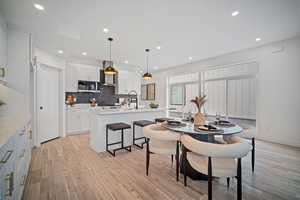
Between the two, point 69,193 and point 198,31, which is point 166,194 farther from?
point 198,31

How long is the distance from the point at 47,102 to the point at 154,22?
147 inches

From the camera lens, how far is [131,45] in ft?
12.7

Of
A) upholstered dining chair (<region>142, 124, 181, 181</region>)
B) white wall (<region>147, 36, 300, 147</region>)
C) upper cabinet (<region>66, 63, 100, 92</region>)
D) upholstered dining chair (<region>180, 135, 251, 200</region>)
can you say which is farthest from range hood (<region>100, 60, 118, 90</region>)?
white wall (<region>147, 36, 300, 147</region>)

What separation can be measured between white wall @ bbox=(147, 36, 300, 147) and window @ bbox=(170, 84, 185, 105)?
8.46 feet

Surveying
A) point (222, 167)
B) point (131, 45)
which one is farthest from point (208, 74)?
point (222, 167)

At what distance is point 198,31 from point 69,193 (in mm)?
3877

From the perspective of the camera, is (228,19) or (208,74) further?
(208,74)

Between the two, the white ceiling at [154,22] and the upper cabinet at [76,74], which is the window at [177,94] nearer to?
the white ceiling at [154,22]

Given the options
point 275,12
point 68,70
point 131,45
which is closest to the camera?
point 275,12

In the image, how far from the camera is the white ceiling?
2.18 meters

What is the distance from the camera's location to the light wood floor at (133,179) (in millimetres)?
1763

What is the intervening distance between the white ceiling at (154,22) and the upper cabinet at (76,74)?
41.0 inches

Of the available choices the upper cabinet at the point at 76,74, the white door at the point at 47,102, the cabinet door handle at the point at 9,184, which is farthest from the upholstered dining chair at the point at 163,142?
the upper cabinet at the point at 76,74

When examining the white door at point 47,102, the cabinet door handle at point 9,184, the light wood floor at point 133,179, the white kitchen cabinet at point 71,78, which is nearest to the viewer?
the cabinet door handle at point 9,184
